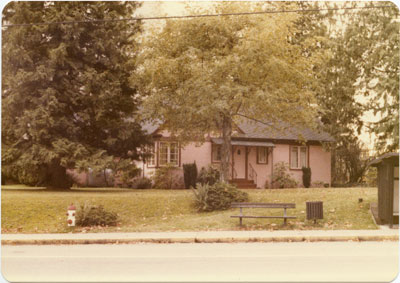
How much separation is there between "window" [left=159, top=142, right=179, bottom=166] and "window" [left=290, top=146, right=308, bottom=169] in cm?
842

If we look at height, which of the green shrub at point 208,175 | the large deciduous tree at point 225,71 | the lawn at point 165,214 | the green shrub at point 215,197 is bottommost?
the lawn at point 165,214

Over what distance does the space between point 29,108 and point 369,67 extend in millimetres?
22563

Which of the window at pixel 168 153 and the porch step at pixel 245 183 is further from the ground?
the window at pixel 168 153

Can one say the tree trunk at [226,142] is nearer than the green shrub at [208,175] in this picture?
Yes

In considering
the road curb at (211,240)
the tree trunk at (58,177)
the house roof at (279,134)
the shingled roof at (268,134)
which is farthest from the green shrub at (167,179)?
the road curb at (211,240)

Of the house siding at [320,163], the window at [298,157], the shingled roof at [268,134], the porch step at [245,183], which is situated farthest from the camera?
the house siding at [320,163]

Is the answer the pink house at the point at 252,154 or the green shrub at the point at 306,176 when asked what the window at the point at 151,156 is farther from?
the green shrub at the point at 306,176

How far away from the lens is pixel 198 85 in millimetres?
24766

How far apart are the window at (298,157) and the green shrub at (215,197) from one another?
1766cm

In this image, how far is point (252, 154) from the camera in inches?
1555

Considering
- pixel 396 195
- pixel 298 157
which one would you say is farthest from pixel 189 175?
pixel 396 195

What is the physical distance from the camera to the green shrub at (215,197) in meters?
22.8

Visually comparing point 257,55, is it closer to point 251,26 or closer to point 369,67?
point 251,26

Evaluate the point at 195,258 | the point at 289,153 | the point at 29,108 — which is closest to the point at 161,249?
the point at 195,258
